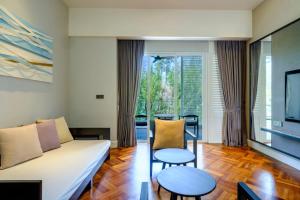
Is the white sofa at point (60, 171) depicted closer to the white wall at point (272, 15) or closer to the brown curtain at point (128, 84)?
the brown curtain at point (128, 84)

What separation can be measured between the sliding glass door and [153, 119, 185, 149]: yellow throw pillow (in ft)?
5.62

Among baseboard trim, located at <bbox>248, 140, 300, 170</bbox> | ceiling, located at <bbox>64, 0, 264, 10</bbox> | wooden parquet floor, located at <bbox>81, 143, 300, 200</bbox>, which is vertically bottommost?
wooden parquet floor, located at <bbox>81, 143, 300, 200</bbox>

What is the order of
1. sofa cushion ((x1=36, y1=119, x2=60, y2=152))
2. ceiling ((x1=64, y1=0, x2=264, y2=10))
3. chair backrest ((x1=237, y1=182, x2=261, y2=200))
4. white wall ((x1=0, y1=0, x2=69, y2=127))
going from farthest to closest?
ceiling ((x1=64, y1=0, x2=264, y2=10))
sofa cushion ((x1=36, y1=119, x2=60, y2=152))
white wall ((x1=0, y1=0, x2=69, y2=127))
chair backrest ((x1=237, y1=182, x2=261, y2=200))

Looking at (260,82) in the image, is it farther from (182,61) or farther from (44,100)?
(44,100)

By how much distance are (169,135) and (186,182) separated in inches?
49.9

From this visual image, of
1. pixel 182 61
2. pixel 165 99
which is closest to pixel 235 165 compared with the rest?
pixel 165 99

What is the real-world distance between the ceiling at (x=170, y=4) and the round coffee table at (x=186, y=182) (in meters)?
3.32


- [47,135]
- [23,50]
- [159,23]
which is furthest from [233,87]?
[23,50]

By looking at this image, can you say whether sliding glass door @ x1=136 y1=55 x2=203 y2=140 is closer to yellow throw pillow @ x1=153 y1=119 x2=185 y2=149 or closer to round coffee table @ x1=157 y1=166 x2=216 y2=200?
yellow throw pillow @ x1=153 y1=119 x2=185 y2=149

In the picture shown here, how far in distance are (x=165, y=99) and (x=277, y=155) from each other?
2.52m

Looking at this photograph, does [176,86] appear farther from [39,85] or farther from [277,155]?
[39,85]

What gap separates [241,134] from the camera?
454 cm

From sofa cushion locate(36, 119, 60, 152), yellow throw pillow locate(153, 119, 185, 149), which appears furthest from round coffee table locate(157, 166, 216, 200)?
sofa cushion locate(36, 119, 60, 152)

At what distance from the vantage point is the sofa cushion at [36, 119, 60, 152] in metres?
2.61
